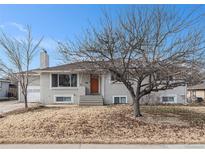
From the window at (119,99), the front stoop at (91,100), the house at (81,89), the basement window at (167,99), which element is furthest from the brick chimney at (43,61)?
the basement window at (167,99)

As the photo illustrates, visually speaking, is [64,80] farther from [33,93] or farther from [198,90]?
[198,90]

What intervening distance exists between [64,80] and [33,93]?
577 centimetres

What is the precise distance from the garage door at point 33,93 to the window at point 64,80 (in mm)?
4931

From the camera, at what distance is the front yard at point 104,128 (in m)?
9.21

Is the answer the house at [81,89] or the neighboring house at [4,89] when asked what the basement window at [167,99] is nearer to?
the house at [81,89]

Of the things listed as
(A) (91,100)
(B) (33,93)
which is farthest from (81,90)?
(B) (33,93)

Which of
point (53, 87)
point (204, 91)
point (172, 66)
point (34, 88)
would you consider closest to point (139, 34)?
point (172, 66)

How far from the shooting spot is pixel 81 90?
2273cm

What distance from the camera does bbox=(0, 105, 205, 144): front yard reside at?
30.2 feet

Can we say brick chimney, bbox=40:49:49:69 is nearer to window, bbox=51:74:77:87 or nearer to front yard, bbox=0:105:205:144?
window, bbox=51:74:77:87

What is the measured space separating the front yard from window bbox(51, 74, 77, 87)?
390 inches

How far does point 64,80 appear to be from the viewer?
23281 millimetres

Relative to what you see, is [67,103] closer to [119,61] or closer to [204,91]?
[119,61]
